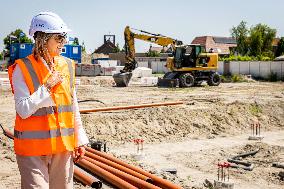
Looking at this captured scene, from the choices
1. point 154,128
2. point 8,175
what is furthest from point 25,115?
point 154,128

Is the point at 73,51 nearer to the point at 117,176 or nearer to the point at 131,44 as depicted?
the point at 131,44

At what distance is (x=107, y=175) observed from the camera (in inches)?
232

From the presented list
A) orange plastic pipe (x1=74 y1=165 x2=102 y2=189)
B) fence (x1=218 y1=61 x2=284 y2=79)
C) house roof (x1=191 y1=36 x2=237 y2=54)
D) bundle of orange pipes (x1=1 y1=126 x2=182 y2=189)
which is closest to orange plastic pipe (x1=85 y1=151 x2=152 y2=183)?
bundle of orange pipes (x1=1 y1=126 x2=182 y2=189)

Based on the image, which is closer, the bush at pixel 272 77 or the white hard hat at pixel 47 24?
the white hard hat at pixel 47 24

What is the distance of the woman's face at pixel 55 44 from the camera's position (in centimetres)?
277

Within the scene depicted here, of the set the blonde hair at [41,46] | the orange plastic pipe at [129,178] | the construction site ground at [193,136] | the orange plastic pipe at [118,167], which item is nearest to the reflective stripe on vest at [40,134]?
the blonde hair at [41,46]

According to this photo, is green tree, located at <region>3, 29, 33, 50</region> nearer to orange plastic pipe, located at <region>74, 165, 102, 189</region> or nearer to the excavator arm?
the excavator arm

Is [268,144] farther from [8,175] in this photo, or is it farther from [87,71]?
[87,71]

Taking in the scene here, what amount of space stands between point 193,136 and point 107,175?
801 centimetres

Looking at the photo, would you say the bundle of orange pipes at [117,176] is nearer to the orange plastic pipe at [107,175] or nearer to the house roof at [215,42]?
the orange plastic pipe at [107,175]

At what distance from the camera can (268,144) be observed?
1254 centimetres

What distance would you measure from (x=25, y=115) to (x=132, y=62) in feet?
73.3

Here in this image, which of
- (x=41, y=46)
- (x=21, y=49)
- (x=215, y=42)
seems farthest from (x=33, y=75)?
(x=215, y=42)

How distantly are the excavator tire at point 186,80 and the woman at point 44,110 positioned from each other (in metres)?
21.6
